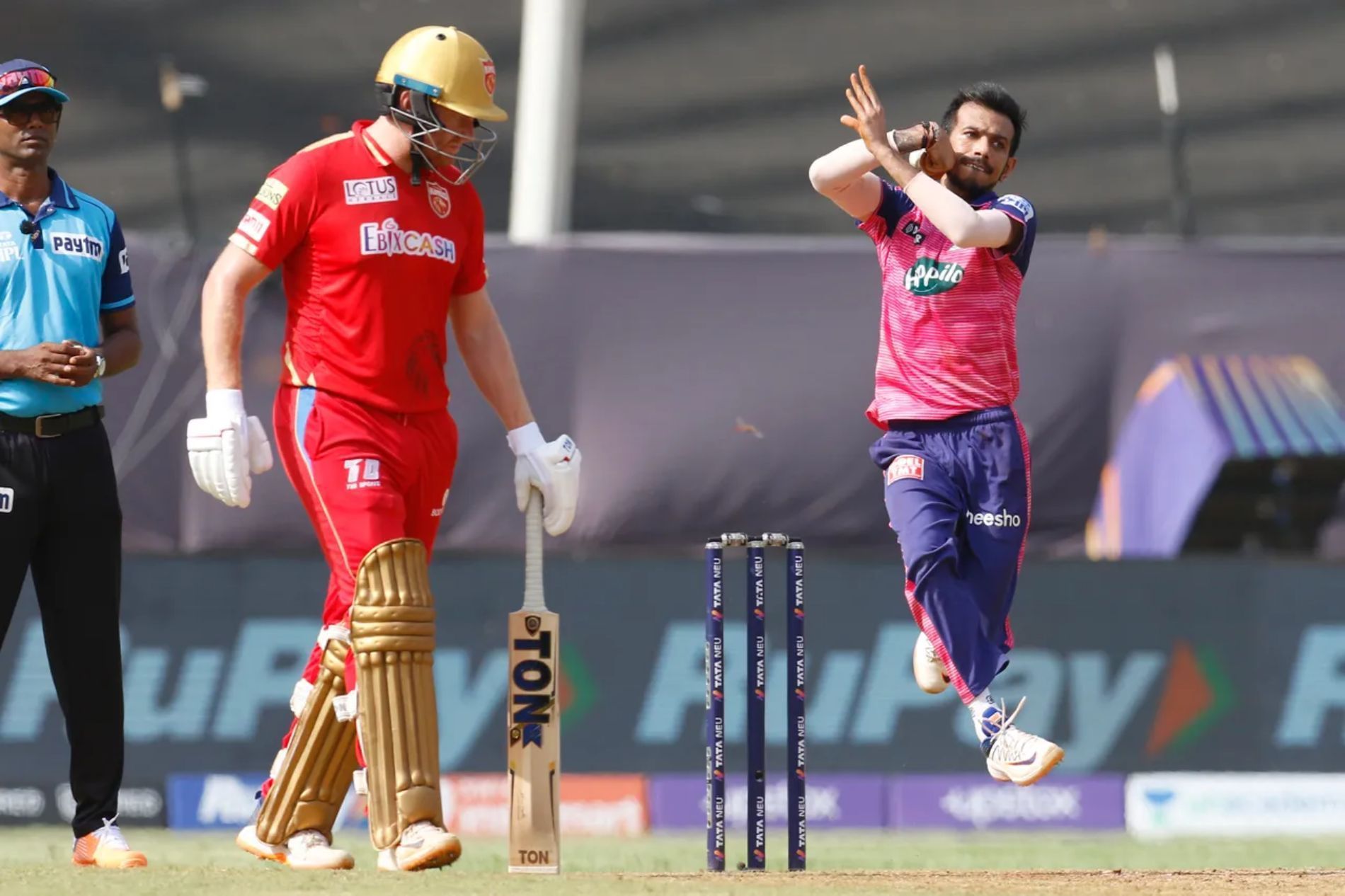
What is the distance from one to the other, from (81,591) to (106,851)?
67 cm

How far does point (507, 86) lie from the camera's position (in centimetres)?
1108

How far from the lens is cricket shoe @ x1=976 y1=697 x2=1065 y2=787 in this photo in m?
5.35

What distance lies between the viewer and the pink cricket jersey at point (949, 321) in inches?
221

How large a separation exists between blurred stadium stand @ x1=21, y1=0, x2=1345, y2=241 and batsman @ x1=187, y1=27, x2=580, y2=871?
5.30 metres

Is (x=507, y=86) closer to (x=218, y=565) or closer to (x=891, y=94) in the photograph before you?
(x=891, y=94)

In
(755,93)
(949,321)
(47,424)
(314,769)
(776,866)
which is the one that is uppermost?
(755,93)

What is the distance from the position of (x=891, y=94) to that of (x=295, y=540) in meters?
4.07

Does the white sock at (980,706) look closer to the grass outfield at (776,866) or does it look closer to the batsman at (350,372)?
the grass outfield at (776,866)

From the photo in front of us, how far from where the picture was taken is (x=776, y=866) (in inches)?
255

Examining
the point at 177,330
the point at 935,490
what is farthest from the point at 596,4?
the point at 935,490

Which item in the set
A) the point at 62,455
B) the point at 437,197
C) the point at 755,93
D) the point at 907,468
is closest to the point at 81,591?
the point at 62,455

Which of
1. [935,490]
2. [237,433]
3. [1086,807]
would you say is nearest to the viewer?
[237,433]

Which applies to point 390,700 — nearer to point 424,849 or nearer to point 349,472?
point 424,849

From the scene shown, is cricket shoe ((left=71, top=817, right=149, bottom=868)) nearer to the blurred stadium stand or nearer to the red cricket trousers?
the red cricket trousers
